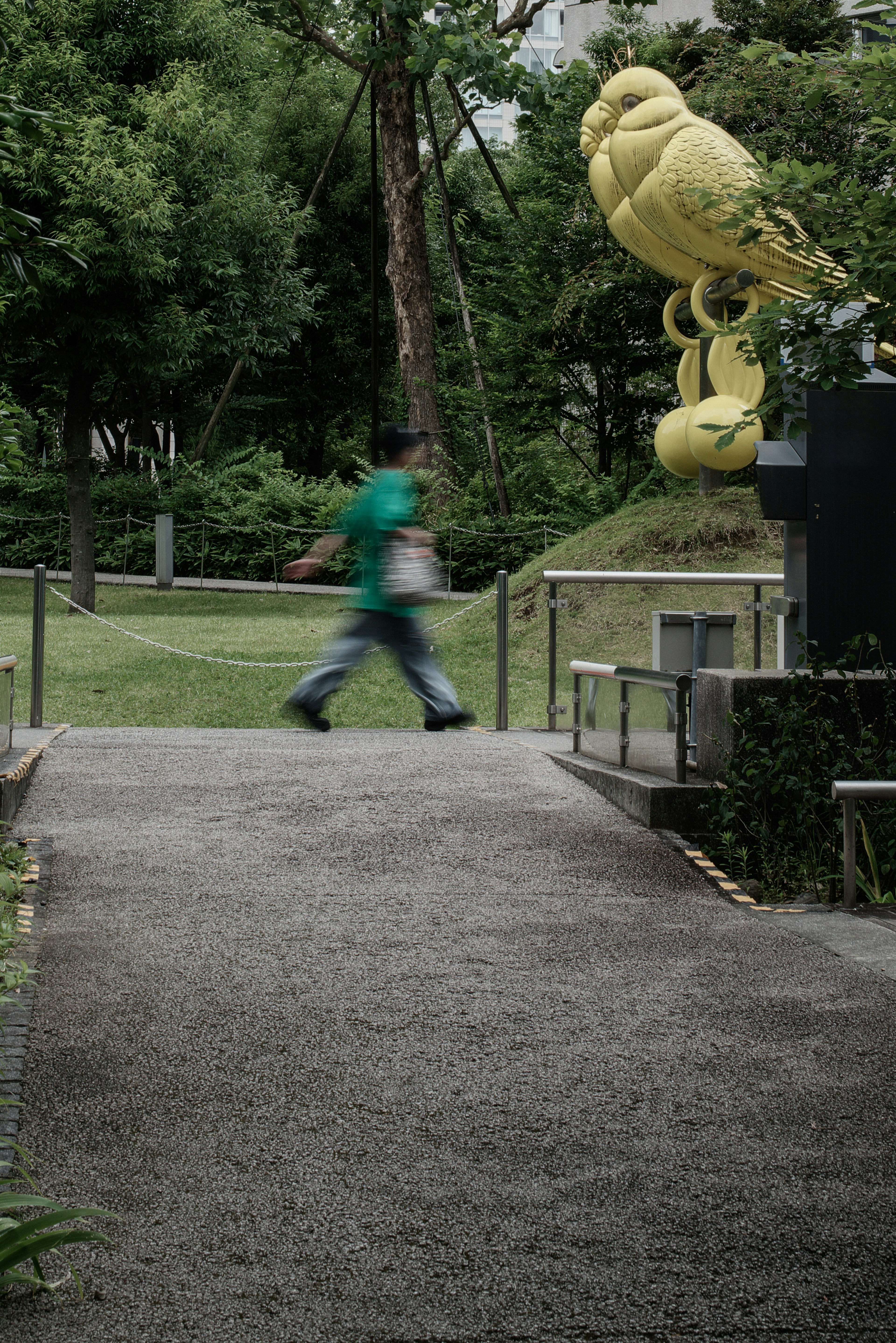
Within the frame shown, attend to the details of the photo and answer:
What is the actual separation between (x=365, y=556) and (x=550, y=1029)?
452cm

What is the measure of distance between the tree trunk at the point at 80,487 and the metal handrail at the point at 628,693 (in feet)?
42.8

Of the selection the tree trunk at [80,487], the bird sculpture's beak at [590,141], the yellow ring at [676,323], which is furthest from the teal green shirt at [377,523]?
the tree trunk at [80,487]

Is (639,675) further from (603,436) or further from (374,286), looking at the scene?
(603,436)

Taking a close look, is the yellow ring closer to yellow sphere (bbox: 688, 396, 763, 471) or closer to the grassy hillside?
yellow sphere (bbox: 688, 396, 763, 471)

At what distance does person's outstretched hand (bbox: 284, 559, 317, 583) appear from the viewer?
25.5 feet

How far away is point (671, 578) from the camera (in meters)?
9.87

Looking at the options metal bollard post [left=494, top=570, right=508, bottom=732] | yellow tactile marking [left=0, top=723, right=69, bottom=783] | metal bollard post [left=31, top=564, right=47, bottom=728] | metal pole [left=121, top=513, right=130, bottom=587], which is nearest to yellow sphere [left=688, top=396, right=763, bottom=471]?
metal bollard post [left=494, top=570, right=508, bottom=732]

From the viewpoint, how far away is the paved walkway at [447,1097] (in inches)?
106

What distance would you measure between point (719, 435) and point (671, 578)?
3.43 m

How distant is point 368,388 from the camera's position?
3747cm

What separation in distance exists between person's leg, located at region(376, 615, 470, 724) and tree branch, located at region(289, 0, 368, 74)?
15539 mm

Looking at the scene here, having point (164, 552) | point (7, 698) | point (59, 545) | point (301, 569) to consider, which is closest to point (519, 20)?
point (164, 552)

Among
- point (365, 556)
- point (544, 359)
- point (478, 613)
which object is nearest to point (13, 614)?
point (478, 613)

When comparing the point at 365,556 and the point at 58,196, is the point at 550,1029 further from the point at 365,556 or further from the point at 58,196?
the point at 58,196
